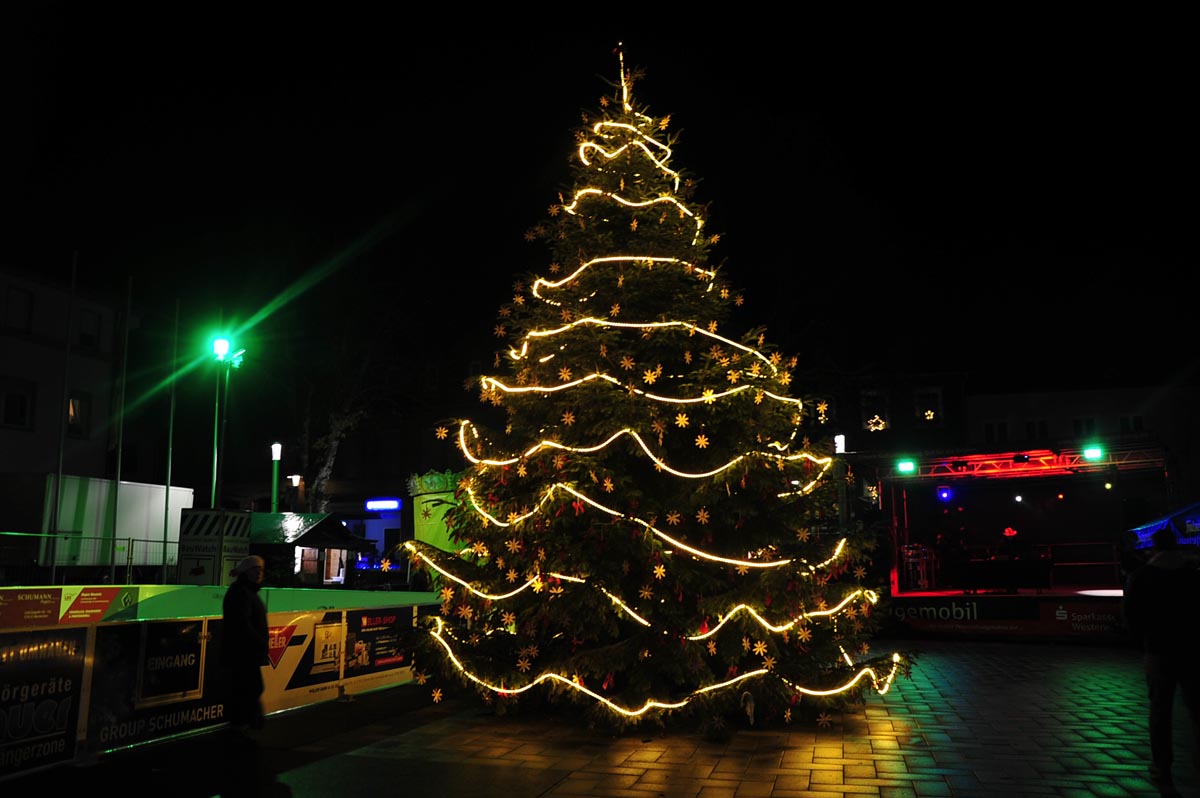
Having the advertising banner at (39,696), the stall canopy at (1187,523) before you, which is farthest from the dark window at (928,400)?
the advertising banner at (39,696)

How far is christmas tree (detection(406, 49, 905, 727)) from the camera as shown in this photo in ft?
28.5

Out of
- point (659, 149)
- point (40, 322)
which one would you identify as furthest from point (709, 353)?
point (40, 322)

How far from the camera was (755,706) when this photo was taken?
8805 millimetres

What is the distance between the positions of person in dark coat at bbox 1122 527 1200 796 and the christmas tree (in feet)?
9.91

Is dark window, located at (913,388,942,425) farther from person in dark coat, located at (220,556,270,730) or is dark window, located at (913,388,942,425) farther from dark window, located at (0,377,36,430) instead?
person in dark coat, located at (220,556,270,730)

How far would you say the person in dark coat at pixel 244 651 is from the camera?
8.14 meters

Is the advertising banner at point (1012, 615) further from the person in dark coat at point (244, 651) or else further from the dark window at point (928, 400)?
the dark window at point (928, 400)

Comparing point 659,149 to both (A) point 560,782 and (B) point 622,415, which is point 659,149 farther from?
(A) point 560,782

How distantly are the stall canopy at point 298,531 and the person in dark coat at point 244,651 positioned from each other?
53.0 feet

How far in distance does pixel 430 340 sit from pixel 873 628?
28.1m

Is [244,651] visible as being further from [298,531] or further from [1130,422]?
[1130,422]

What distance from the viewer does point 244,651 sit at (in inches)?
327

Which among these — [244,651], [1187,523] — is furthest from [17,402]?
[1187,523]

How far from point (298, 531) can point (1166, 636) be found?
22.2 metres
